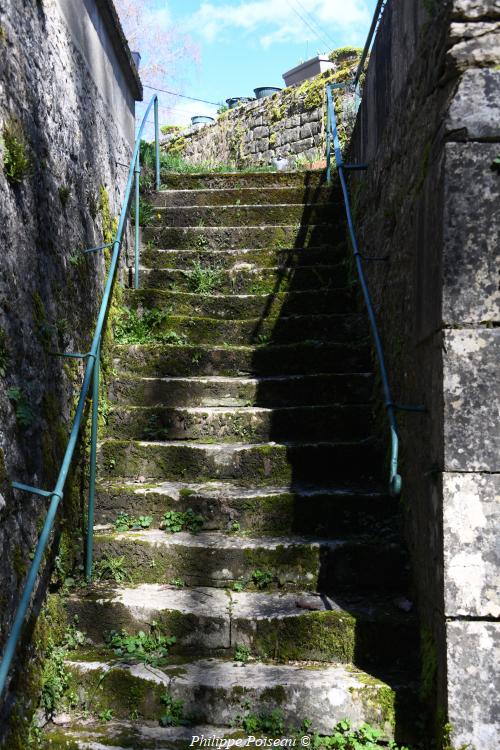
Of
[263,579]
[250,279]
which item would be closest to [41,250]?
[263,579]

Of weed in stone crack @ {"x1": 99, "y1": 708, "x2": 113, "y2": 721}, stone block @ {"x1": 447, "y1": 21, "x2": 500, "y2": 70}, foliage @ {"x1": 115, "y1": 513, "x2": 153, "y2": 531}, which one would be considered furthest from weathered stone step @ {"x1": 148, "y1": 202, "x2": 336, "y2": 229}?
weed in stone crack @ {"x1": 99, "y1": 708, "x2": 113, "y2": 721}

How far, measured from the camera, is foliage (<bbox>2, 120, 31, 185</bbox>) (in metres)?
2.38

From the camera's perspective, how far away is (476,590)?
2180 millimetres

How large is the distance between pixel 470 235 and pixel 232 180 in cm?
419

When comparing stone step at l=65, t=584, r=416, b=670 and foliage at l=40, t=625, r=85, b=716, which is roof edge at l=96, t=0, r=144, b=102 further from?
foliage at l=40, t=625, r=85, b=716

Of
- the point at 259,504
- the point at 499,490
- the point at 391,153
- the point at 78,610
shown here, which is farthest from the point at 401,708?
the point at 391,153

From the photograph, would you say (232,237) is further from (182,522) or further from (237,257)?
(182,522)

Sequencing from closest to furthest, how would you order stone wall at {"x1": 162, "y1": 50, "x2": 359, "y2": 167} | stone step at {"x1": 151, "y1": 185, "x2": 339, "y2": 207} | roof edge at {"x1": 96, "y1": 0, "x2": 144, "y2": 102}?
roof edge at {"x1": 96, "y1": 0, "x2": 144, "y2": 102}, stone step at {"x1": 151, "y1": 185, "x2": 339, "y2": 207}, stone wall at {"x1": 162, "y1": 50, "x2": 359, "y2": 167}

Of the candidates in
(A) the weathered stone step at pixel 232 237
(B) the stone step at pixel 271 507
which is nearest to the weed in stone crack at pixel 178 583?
(B) the stone step at pixel 271 507

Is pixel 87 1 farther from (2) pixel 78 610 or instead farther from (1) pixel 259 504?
(2) pixel 78 610

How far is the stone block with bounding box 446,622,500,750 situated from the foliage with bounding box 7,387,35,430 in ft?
5.35

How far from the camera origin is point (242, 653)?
2.73 m

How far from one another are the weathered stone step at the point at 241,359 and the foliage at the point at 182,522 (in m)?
1.13

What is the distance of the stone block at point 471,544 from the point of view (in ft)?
7.14
